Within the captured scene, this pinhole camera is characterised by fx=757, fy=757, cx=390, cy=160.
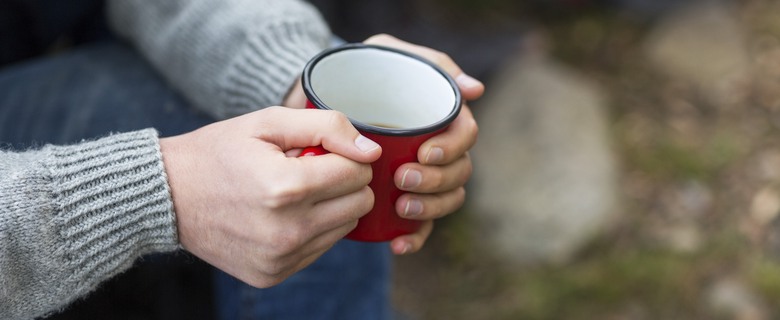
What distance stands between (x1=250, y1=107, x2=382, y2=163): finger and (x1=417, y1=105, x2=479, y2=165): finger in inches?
2.6

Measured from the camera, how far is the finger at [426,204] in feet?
2.61

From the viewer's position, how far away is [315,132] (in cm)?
71

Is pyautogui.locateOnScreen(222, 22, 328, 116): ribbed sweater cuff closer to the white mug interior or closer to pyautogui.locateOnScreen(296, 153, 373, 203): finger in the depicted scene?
the white mug interior

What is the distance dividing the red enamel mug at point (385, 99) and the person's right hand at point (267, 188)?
28mm

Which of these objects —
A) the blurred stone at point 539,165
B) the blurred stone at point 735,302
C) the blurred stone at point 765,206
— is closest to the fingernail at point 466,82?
the blurred stone at point 539,165

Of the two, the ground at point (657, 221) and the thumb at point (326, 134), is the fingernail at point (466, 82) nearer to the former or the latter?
the thumb at point (326, 134)

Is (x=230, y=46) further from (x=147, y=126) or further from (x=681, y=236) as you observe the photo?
(x=681, y=236)

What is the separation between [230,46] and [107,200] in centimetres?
34

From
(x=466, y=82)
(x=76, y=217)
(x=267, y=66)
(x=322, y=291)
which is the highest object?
(x=466, y=82)

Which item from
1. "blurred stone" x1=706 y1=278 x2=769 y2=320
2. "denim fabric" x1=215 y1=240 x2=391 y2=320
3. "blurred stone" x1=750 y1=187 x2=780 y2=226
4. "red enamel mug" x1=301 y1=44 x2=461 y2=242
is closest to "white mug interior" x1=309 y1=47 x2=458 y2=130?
"red enamel mug" x1=301 y1=44 x2=461 y2=242

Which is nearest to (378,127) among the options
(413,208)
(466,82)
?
(413,208)

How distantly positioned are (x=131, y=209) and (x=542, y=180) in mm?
1329

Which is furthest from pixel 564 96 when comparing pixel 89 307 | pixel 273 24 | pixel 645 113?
pixel 89 307

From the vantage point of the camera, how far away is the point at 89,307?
895 mm
